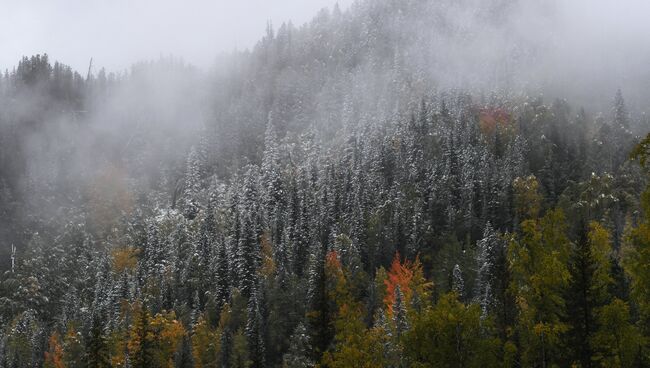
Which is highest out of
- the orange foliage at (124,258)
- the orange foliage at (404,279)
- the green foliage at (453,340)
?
the orange foliage at (124,258)

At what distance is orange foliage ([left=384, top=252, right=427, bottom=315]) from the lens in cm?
8644

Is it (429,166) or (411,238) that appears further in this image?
(429,166)

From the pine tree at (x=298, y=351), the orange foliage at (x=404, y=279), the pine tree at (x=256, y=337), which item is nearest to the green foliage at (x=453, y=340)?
the pine tree at (x=298, y=351)

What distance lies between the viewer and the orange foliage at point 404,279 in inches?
3403

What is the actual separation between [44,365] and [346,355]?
270 feet

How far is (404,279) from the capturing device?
9856 centimetres

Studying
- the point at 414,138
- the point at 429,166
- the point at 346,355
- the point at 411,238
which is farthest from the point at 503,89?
the point at 346,355

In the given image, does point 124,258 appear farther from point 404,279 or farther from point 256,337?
point 256,337

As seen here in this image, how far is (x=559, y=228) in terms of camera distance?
32719 mm

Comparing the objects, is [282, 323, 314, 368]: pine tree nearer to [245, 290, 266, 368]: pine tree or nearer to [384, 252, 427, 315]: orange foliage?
[245, 290, 266, 368]: pine tree

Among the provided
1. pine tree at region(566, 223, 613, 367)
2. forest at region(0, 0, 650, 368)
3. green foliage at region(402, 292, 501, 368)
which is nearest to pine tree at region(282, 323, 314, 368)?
forest at region(0, 0, 650, 368)

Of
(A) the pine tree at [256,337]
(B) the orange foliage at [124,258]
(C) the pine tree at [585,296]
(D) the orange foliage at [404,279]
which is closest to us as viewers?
(C) the pine tree at [585,296]

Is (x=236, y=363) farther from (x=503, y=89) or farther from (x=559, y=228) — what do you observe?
(x=503, y=89)

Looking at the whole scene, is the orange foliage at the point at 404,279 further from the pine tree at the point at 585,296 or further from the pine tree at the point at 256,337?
the pine tree at the point at 585,296
